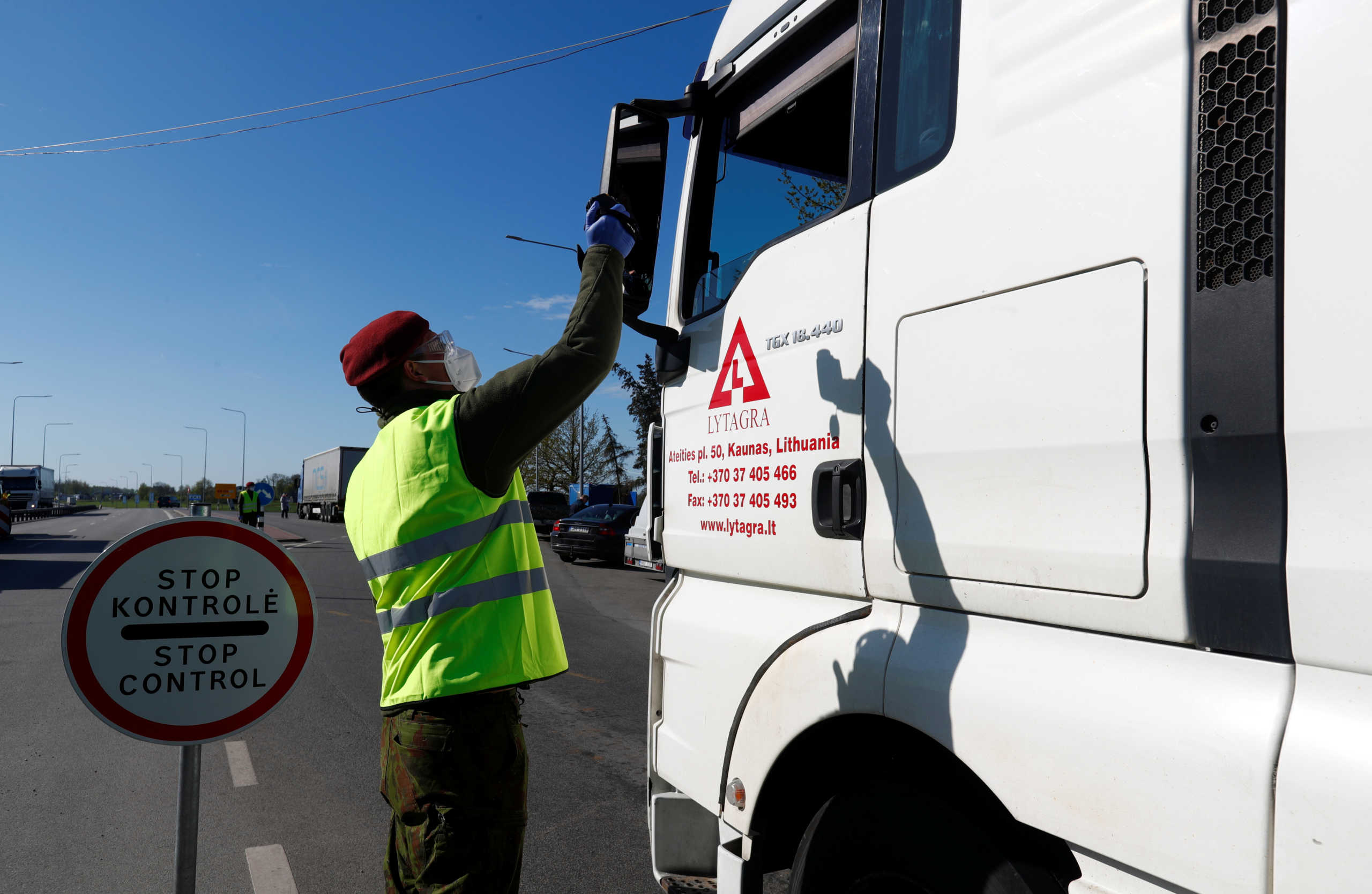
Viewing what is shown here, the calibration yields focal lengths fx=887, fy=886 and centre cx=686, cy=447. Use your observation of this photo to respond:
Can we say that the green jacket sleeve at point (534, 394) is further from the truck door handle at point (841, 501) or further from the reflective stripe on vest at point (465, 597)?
the truck door handle at point (841, 501)

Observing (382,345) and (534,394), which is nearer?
(534,394)

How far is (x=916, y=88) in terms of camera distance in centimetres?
202

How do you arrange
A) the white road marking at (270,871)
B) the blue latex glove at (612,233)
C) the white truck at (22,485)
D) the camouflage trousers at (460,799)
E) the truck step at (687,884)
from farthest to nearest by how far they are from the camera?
the white truck at (22,485) → the white road marking at (270,871) → the truck step at (687,884) → the blue latex glove at (612,233) → the camouflage trousers at (460,799)

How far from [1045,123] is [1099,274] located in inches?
13.7

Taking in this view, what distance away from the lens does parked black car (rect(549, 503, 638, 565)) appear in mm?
19906

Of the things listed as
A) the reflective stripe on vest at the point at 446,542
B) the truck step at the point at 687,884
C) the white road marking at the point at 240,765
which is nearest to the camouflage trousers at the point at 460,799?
the reflective stripe on vest at the point at 446,542

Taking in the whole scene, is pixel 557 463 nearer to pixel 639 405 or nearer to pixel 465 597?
pixel 639 405

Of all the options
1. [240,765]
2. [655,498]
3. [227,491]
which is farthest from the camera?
[227,491]

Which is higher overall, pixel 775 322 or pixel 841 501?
pixel 775 322

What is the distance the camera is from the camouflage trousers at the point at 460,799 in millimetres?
2051

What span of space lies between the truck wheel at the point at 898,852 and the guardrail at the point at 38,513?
52.0 metres

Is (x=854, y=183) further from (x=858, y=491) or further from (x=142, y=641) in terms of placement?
(x=142, y=641)

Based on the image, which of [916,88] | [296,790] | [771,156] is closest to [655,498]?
[771,156]

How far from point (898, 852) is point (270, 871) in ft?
9.78
